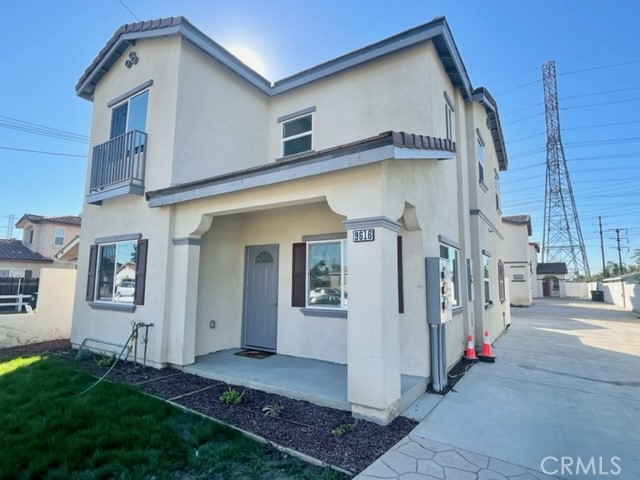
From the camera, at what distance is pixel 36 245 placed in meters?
→ 26.6

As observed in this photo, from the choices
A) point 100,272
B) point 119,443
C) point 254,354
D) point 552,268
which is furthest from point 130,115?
point 552,268

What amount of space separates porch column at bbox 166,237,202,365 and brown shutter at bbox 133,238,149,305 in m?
0.77

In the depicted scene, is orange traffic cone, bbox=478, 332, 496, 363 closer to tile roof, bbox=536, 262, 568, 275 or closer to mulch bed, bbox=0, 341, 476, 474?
mulch bed, bbox=0, 341, 476, 474

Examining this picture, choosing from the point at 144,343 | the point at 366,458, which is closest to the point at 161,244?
the point at 144,343

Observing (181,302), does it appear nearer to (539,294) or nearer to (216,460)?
(216,460)

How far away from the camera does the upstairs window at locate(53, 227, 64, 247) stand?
87.3 feet

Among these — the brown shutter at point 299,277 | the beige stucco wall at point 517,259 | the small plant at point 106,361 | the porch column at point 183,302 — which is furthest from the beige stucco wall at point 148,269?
the beige stucco wall at point 517,259

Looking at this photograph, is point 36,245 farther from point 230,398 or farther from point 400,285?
point 400,285

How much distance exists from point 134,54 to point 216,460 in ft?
30.8

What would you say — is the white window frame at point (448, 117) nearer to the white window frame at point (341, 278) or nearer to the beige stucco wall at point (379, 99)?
the beige stucco wall at point (379, 99)

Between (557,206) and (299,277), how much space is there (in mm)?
46475

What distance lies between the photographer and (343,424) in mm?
4352

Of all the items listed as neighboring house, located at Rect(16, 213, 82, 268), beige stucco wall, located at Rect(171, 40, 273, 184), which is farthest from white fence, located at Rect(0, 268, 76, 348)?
neighboring house, located at Rect(16, 213, 82, 268)

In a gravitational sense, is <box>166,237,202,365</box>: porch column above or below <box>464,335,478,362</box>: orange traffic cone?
above
